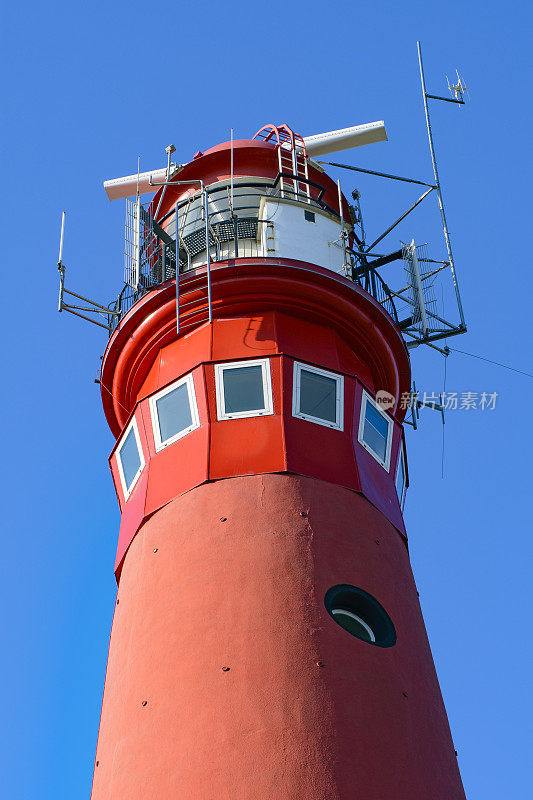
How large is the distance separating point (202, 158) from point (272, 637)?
40.5 feet

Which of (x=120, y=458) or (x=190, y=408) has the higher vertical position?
(x=120, y=458)

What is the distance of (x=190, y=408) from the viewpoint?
17.0 m

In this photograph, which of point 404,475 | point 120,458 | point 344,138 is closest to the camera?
point 120,458

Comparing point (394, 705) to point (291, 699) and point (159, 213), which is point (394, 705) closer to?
point (291, 699)

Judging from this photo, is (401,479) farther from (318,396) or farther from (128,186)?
(128,186)

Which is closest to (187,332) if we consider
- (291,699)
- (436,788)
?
(291,699)

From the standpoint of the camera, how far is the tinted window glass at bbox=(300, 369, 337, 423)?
16.9 metres

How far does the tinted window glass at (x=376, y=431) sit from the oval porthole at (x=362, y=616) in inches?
130

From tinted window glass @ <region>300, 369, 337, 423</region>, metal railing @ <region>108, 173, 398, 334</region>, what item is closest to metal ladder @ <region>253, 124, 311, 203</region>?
metal railing @ <region>108, 173, 398, 334</region>

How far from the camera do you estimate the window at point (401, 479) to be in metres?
18.4

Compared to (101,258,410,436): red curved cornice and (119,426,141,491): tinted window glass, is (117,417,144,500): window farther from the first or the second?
(101,258,410,436): red curved cornice

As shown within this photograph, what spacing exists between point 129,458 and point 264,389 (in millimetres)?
2871

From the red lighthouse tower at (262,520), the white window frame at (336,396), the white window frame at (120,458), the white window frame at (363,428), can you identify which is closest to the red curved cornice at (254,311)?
the red lighthouse tower at (262,520)

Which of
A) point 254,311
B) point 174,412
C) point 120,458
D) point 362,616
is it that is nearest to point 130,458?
point 120,458
